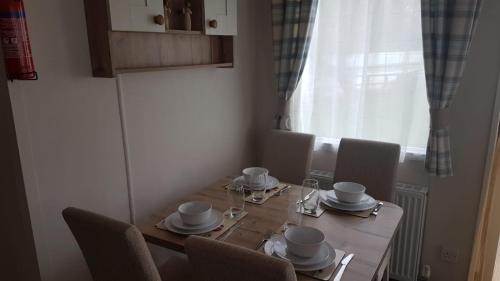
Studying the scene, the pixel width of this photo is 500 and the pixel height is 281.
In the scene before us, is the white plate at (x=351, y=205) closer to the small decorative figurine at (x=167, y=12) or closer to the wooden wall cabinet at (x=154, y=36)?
the wooden wall cabinet at (x=154, y=36)

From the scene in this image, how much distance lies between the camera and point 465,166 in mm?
2244

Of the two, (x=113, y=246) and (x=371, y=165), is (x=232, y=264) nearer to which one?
(x=113, y=246)

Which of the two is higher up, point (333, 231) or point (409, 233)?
point (333, 231)

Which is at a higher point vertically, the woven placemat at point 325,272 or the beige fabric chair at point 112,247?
the beige fabric chair at point 112,247

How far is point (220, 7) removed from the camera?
2.21 meters

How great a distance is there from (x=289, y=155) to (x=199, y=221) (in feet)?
3.37

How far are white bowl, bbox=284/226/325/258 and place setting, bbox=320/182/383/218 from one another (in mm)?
432

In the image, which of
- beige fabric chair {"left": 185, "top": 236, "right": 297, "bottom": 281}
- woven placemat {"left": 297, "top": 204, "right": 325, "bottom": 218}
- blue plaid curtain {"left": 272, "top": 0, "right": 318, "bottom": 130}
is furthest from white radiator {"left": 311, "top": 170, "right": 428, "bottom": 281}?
beige fabric chair {"left": 185, "top": 236, "right": 297, "bottom": 281}

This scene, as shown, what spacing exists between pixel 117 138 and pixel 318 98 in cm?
146

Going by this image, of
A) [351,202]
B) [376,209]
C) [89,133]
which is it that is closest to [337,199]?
[351,202]

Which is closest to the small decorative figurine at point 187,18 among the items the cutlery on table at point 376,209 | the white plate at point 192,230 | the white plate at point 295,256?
the white plate at point 192,230

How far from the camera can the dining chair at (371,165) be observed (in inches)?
83.1

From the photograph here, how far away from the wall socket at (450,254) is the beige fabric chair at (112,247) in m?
1.97

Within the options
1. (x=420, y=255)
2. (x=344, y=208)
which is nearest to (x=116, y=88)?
(x=344, y=208)
